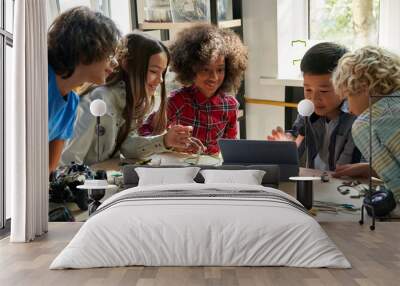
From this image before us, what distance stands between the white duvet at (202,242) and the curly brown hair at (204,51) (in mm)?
2004

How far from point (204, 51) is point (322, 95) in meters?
1.05

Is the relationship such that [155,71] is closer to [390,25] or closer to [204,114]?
[204,114]

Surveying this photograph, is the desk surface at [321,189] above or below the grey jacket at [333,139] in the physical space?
below

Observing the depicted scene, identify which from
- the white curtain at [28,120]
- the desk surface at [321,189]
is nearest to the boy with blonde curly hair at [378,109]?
the desk surface at [321,189]

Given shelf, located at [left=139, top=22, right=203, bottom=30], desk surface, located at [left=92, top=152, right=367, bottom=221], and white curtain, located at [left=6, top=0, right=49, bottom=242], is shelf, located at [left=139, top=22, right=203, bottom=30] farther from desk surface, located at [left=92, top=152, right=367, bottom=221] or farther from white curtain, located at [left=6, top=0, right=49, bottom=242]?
desk surface, located at [left=92, top=152, right=367, bottom=221]

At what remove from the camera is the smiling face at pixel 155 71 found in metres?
6.25

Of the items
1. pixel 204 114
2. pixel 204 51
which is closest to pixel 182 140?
pixel 204 114

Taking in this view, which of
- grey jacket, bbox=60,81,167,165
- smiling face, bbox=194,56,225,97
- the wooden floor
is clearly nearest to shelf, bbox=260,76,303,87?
smiling face, bbox=194,56,225,97

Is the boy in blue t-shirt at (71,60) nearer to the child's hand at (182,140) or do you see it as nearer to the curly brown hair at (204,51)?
the curly brown hair at (204,51)

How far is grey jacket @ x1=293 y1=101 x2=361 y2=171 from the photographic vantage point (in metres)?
6.14

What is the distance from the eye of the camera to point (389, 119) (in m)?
5.95

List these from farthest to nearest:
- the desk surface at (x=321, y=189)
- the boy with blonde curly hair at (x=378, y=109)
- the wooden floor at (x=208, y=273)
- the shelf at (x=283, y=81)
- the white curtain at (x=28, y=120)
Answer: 1. the shelf at (x=283, y=81)
2. the desk surface at (x=321, y=189)
3. the boy with blonde curly hair at (x=378, y=109)
4. the white curtain at (x=28, y=120)
5. the wooden floor at (x=208, y=273)

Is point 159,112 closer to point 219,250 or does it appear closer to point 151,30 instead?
point 151,30

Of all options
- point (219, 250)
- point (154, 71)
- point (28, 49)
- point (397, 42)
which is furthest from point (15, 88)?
point (397, 42)
